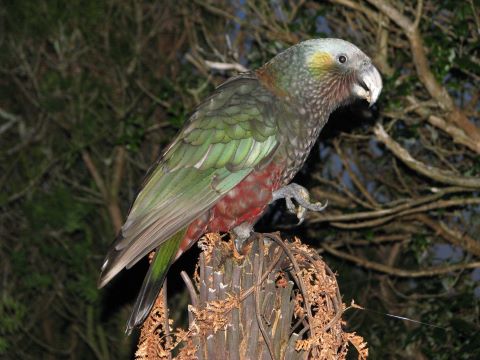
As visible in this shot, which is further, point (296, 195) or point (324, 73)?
point (324, 73)

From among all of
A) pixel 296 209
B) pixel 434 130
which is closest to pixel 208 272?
pixel 296 209

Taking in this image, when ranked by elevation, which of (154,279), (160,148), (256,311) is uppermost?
(256,311)

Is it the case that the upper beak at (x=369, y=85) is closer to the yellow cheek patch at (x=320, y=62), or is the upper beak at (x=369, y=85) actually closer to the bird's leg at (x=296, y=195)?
the yellow cheek patch at (x=320, y=62)

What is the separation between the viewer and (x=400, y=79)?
3.76m

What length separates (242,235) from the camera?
8.25 ft

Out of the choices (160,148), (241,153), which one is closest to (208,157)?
(241,153)

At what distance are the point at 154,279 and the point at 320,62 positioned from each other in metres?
1.23

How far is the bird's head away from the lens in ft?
9.29

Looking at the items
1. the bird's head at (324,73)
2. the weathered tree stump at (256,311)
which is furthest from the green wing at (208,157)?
the weathered tree stump at (256,311)

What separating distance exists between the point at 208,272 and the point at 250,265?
13cm

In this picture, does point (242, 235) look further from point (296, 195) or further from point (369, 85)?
point (369, 85)

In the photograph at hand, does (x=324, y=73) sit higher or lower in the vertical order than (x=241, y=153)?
higher

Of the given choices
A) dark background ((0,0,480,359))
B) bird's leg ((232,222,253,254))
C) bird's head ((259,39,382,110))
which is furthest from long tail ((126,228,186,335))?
dark background ((0,0,480,359))

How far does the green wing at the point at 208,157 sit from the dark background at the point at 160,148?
1.10 m
